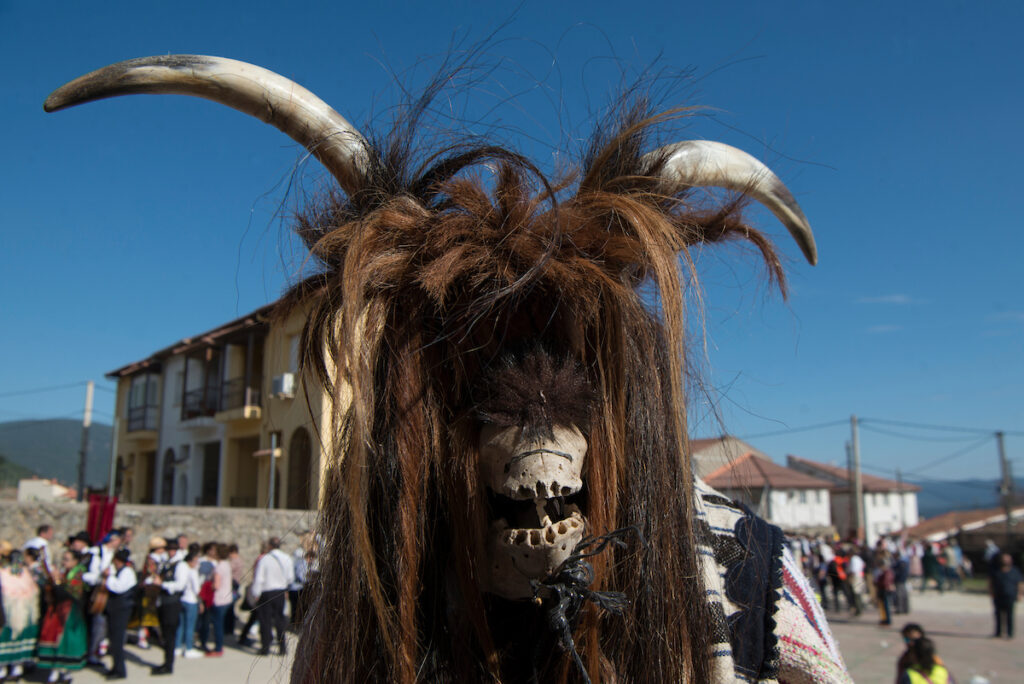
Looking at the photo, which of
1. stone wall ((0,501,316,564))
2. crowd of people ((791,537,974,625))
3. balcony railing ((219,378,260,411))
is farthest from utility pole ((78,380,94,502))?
crowd of people ((791,537,974,625))

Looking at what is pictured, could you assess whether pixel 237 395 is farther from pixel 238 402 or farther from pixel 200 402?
pixel 200 402

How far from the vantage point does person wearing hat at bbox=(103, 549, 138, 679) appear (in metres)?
8.38

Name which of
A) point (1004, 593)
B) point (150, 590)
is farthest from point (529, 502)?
point (1004, 593)

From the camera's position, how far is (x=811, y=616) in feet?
5.46

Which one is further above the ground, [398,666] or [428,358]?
[428,358]

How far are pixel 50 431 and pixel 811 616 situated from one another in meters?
213

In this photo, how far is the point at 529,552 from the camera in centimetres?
128

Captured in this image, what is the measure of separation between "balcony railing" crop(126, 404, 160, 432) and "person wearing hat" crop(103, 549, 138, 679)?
24142mm

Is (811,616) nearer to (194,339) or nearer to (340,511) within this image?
(340,511)

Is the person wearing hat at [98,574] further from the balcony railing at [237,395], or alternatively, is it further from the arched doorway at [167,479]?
the arched doorway at [167,479]

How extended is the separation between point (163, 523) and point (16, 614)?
13.8 feet

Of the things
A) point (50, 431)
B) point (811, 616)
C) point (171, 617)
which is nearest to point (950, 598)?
point (171, 617)

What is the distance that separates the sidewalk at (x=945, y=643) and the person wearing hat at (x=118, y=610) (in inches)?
355

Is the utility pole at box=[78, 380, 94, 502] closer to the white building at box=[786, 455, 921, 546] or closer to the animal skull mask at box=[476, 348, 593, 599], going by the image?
the animal skull mask at box=[476, 348, 593, 599]
